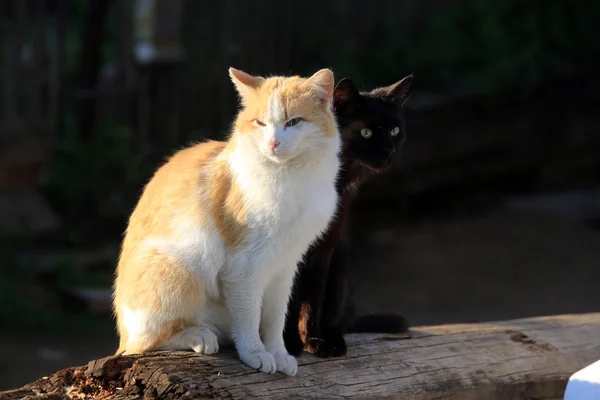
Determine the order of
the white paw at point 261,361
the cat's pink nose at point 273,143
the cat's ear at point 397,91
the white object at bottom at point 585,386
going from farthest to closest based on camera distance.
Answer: the cat's ear at point 397,91
the white object at bottom at point 585,386
the white paw at point 261,361
the cat's pink nose at point 273,143

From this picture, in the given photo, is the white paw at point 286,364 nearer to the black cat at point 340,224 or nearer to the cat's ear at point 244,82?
the black cat at point 340,224

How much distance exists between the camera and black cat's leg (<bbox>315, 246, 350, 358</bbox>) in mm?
3186

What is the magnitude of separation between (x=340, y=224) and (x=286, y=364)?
0.53 metres

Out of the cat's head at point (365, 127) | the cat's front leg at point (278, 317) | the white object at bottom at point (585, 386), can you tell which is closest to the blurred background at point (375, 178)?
the cat's front leg at point (278, 317)

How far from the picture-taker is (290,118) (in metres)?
2.78

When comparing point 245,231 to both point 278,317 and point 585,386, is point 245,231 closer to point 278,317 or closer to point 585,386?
point 278,317

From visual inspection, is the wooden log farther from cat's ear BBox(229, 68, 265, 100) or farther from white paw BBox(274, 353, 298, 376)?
cat's ear BBox(229, 68, 265, 100)

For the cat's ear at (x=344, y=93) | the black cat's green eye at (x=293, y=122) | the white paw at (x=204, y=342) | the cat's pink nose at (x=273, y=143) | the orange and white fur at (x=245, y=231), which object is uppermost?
the cat's ear at (x=344, y=93)

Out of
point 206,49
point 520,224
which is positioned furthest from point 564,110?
point 206,49

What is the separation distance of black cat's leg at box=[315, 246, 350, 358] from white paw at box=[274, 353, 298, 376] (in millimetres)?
243

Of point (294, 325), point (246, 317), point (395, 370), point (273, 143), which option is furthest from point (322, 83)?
point (395, 370)

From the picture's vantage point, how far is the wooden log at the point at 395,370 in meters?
2.77

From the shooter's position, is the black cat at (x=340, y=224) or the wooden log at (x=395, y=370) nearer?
the wooden log at (x=395, y=370)

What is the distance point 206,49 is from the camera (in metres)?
7.17
